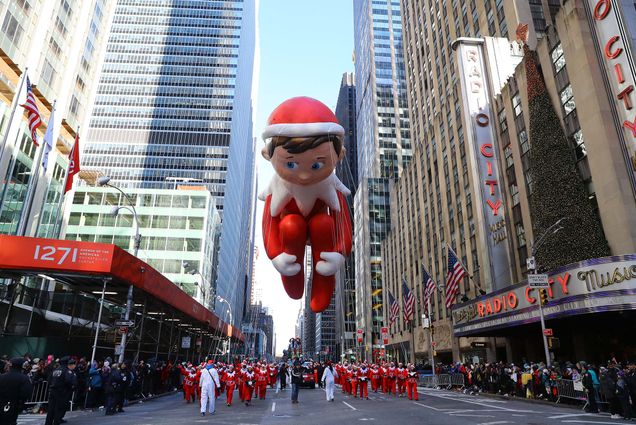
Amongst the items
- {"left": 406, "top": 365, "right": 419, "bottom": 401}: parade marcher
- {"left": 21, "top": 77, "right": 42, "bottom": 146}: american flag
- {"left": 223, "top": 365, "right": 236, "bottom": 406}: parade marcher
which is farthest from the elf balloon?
{"left": 21, "top": 77, "right": 42, "bottom": 146}: american flag

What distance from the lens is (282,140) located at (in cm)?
667

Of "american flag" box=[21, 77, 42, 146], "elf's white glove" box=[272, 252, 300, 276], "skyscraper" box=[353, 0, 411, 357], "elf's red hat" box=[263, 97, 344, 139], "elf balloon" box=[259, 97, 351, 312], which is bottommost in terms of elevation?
"elf's white glove" box=[272, 252, 300, 276]

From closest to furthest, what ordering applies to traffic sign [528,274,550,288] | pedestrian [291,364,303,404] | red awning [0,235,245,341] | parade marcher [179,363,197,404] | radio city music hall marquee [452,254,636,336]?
red awning [0,235,245,341] < radio city music hall marquee [452,254,636,336] < pedestrian [291,364,303,404] < traffic sign [528,274,550,288] < parade marcher [179,363,197,404]

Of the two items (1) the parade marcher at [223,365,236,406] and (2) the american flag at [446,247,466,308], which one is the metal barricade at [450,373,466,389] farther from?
(1) the parade marcher at [223,365,236,406]

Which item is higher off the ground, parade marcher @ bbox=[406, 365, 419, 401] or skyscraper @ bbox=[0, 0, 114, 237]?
skyscraper @ bbox=[0, 0, 114, 237]

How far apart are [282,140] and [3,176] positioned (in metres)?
34.6

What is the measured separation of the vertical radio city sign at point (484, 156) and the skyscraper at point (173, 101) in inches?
2861

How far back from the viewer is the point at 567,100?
2672 cm

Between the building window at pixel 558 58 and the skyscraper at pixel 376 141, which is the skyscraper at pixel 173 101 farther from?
the building window at pixel 558 58

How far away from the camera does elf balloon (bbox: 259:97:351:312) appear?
6.63 metres

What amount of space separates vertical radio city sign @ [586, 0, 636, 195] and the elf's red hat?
73.6 feet

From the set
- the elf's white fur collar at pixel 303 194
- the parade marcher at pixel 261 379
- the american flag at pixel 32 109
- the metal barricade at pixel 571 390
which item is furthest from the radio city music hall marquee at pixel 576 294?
the american flag at pixel 32 109

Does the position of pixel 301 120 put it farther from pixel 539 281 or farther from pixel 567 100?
pixel 567 100

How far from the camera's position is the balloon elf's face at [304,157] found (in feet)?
21.6
